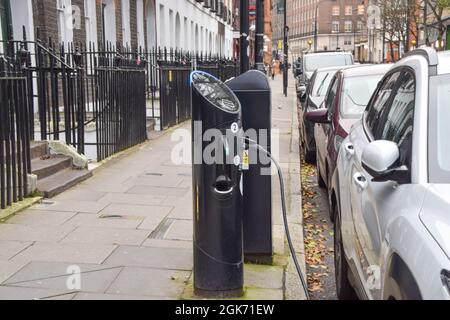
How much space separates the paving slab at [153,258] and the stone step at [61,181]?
2.11m

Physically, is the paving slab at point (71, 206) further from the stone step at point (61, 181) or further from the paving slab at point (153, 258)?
the paving slab at point (153, 258)

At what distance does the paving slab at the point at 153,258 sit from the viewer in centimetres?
503

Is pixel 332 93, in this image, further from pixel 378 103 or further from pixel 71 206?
pixel 378 103

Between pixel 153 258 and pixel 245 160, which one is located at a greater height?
pixel 245 160

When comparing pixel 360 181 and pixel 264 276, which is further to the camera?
pixel 264 276

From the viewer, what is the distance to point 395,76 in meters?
4.41

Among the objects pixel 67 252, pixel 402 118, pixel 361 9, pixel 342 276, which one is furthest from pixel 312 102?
pixel 361 9

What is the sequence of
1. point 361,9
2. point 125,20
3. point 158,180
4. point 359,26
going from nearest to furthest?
point 158,180, point 125,20, point 361,9, point 359,26

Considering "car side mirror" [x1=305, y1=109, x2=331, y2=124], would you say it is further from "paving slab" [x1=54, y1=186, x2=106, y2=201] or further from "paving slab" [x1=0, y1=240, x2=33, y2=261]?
"paving slab" [x1=0, y1=240, x2=33, y2=261]

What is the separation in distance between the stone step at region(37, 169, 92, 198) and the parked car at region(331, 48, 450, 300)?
388 centimetres

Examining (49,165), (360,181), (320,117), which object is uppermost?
→ (320,117)

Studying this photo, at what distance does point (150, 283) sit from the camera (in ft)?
15.1

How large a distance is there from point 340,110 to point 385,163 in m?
4.82
